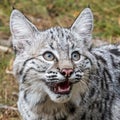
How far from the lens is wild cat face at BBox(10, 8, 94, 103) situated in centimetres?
513

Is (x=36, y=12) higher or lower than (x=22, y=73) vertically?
higher

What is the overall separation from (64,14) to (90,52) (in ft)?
12.1

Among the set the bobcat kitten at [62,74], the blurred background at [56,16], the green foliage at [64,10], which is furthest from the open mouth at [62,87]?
the green foliage at [64,10]

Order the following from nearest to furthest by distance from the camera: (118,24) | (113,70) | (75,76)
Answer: (75,76)
(113,70)
(118,24)

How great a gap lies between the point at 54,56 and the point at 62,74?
8.9 inches

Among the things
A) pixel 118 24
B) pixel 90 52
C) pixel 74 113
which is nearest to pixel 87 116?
pixel 74 113

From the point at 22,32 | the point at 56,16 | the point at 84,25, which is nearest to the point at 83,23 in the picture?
the point at 84,25

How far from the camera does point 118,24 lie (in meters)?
8.71

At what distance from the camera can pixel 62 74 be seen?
5.04 meters

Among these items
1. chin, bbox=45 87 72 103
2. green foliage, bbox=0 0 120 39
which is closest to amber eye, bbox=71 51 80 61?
chin, bbox=45 87 72 103

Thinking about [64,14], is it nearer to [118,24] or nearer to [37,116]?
[118,24]

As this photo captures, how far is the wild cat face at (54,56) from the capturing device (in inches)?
202

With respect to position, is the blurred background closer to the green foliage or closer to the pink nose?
the green foliage

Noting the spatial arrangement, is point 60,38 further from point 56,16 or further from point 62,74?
point 56,16
